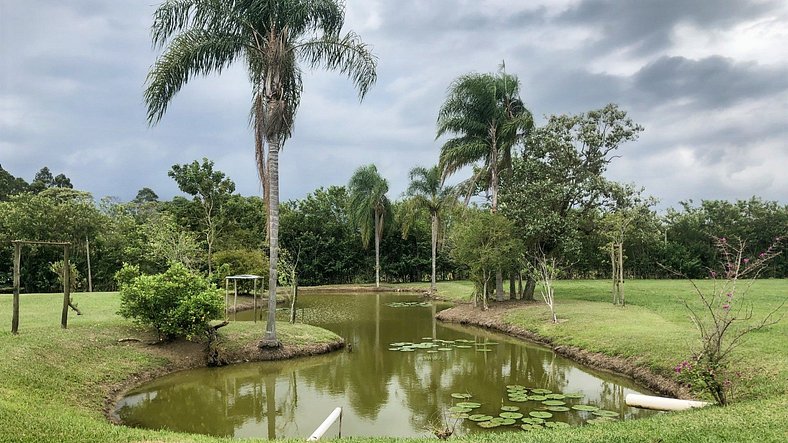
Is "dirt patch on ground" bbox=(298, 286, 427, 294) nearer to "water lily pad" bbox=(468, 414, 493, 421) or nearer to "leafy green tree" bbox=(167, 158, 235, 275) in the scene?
"leafy green tree" bbox=(167, 158, 235, 275)

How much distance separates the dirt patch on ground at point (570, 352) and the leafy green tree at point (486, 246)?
3.27 ft

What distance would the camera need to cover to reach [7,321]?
1422 cm

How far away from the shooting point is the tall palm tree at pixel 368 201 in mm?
40188

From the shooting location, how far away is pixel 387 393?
1075 cm

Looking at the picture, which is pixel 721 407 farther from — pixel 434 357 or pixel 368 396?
pixel 434 357

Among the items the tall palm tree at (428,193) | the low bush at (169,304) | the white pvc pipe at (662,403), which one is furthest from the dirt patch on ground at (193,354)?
the tall palm tree at (428,193)

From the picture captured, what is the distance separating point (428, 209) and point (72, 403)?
29.6 meters

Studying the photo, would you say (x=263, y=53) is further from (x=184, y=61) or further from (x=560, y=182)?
(x=560, y=182)

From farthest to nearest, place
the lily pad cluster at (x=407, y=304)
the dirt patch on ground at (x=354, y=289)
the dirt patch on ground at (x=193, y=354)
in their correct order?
1. the dirt patch on ground at (x=354, y=289)
2. the lily pad cluster at (x=407, y=304)
3. the dirt patch on ground at (x=193, y=354)

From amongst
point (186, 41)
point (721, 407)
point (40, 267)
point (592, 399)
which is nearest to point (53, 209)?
point (40, 267)

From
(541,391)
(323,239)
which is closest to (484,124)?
(541,391)

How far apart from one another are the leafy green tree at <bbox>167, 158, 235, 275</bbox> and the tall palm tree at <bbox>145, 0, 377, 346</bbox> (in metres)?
16.7

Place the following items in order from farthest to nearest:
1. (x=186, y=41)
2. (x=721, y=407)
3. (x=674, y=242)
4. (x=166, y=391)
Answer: (x=674, y=242), (x=186, y=41), (x=166, y=391), (x=721, y=407)

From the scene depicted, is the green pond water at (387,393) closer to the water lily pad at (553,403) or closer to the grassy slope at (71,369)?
the water lily pad at (553,403)
